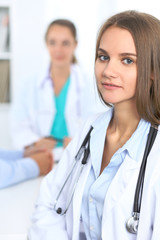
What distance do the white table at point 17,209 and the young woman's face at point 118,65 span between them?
0.57 m

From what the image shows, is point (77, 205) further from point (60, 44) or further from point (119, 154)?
point (60, 44)

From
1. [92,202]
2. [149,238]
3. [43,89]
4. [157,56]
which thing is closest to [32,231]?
[92,202]

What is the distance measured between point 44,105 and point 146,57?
1.50 meters

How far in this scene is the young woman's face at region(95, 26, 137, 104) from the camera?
39.7 inches

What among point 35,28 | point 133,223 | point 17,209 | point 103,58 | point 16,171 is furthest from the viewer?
point 35,28

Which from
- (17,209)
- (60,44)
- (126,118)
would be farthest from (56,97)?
(126,118)

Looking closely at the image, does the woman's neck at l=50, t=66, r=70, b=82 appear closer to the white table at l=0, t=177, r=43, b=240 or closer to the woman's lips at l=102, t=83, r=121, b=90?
the white table at l=0, t=177, r=43, b=240

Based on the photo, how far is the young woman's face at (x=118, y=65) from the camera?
1009mm

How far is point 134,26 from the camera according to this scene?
1006 millimetres

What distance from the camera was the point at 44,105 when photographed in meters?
2.43

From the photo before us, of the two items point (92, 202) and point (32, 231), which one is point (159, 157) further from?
point (32, 231)

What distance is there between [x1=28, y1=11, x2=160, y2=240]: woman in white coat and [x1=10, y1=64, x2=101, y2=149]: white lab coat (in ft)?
3.97

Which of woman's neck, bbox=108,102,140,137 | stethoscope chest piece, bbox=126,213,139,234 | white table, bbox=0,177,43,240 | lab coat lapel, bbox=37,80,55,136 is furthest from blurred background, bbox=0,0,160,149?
stethoscope chest piece, bbox=126,213,139,234

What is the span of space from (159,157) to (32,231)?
49cm
